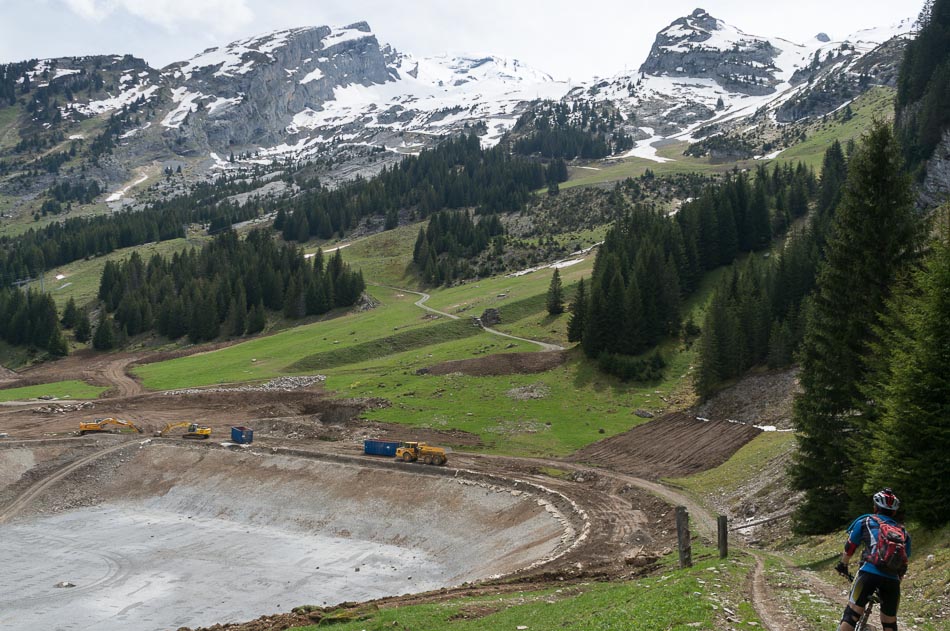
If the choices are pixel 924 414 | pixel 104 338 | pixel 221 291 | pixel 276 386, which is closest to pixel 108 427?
pixel 276 386

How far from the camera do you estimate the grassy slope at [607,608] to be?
1658cm

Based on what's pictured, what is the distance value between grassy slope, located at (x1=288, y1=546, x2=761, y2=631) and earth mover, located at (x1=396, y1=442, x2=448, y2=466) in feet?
102

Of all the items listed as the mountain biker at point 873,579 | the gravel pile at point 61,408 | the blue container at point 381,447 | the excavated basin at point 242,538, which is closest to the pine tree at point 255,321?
the gravel pile at point 61,408

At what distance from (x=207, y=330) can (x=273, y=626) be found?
122 m

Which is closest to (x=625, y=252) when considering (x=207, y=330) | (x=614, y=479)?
(x=614, y=479)

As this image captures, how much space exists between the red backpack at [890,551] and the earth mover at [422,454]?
46505mm

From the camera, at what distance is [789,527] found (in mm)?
34781

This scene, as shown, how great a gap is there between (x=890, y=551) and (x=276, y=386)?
8772 centimetres

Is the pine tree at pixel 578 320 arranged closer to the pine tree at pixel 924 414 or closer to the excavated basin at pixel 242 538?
the excavated basin at pixel 242 538

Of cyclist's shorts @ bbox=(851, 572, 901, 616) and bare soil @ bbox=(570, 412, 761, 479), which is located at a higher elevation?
cyclist's shorts @ bbox=(851, 572, 901, 616)

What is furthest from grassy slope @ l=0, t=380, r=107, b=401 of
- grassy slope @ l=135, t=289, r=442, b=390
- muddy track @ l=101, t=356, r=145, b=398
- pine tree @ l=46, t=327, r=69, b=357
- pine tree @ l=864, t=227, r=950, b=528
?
pine tree @ l=864, t=227, r=950, b=528

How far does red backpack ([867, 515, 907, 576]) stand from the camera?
1322cm

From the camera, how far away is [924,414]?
22328 mm

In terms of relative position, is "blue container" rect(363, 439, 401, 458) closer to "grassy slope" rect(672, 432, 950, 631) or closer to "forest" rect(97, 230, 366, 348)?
"grassy slope" rect(672, 432, 950, 631)
